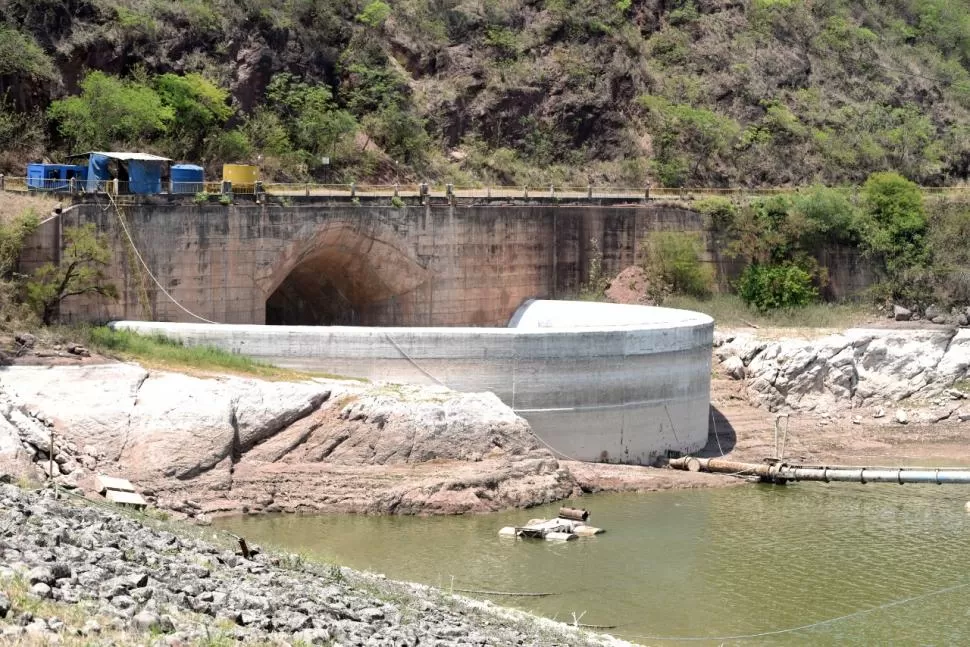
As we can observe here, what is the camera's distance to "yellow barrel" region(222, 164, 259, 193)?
47.5 meters

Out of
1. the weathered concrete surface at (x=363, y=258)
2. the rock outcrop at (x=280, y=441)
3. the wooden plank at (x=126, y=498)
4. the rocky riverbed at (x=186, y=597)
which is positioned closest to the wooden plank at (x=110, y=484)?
the wooden plank at (x=126, y=498)

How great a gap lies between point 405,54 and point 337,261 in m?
24.3

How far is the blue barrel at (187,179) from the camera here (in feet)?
150

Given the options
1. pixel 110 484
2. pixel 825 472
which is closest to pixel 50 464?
pixel 110 484

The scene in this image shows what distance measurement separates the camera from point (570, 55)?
2948 inches

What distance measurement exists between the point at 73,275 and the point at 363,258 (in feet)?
42.0

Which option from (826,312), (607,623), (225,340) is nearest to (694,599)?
(607,623)

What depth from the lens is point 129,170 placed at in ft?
147

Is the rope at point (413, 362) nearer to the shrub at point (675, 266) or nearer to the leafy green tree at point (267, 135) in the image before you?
the shrub at point (675, 266)

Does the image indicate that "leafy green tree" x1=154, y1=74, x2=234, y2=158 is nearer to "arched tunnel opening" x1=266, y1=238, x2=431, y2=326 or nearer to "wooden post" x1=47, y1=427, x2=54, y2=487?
"arched tunnel opening" x1=266, y1=238, x2=431, y2=326

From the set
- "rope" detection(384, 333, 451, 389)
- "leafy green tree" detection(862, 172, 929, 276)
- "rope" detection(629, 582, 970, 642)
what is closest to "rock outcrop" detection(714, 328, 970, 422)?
"leafy green tree" detection(862, 172, 929, 276)

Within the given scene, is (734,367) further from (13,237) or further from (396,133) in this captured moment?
(13,237)

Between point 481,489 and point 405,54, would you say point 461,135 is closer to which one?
point 405,54

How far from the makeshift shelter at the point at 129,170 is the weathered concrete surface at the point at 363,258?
1394 millimetres
